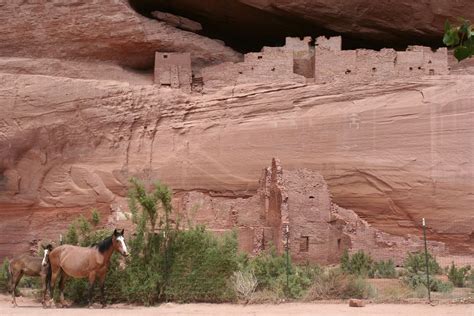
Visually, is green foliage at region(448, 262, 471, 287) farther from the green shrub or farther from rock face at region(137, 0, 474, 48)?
rock face at region(137, 0, 474, 48)

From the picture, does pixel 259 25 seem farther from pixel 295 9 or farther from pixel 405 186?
pixel 405 186

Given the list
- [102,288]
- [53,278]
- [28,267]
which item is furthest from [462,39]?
[28,267]

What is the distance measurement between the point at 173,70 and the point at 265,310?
10.0 meters

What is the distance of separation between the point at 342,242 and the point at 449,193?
2.78m

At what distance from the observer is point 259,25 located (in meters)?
19.9

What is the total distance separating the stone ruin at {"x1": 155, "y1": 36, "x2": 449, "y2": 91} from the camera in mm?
17297

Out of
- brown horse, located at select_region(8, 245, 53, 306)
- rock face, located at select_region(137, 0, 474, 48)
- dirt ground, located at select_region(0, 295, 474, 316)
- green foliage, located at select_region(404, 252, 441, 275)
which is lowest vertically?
dirt ground, located at select_region(0, 295, 474, 316)

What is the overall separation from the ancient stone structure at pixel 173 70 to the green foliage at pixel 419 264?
707 centimetres

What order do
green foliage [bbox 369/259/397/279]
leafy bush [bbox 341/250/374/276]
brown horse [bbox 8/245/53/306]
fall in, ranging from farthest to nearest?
1. green foliage [bbox 369/259/397/279]
2. leafy bush [bbox 341/250/374/276]
3. brown horse [bbox 8/245/53/306]

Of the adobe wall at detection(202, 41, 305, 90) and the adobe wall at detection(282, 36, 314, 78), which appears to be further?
the adobe wall at detection(282, 36, 314, 78)

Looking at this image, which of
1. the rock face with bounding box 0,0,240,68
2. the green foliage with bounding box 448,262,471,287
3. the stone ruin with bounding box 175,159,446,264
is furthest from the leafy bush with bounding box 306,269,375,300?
the rock face with bounding box 0,0,240,68

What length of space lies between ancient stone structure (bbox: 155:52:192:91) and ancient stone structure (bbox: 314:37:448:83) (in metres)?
3.37

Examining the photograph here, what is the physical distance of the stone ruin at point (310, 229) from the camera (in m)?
15.5

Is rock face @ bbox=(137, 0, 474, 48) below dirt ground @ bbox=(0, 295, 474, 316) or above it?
above
